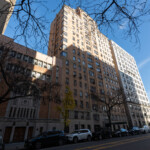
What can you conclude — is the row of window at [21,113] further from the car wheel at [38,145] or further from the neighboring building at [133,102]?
the neighboring building at [133,102]

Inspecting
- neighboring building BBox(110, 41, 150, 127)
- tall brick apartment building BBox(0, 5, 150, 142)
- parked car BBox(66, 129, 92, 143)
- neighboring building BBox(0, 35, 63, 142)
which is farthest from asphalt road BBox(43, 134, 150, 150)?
neighboring building BBox(110, 41, 150, 127)

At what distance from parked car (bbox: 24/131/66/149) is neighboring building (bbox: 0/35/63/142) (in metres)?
7.02

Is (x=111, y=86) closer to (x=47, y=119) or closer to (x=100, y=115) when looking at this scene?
(x=100, y=115)

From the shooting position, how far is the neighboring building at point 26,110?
20.0 m

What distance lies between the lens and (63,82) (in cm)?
3177

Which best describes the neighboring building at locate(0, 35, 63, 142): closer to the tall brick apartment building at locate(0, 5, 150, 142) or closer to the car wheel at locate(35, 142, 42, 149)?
the tall brick apartment building at locate(0, 5, 150, 142)

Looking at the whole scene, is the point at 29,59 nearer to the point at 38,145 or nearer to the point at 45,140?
the point at 45,140

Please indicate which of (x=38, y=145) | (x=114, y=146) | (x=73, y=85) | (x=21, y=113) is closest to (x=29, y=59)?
(x=21, y=113)

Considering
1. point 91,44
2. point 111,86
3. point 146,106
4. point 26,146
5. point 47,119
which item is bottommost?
point 26,146

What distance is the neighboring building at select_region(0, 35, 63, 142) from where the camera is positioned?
20.0 metres

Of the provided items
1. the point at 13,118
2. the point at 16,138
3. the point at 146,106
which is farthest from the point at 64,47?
the point at 146,106

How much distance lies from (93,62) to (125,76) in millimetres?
26035

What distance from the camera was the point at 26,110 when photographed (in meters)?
22.9

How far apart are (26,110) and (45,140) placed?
12795mm
